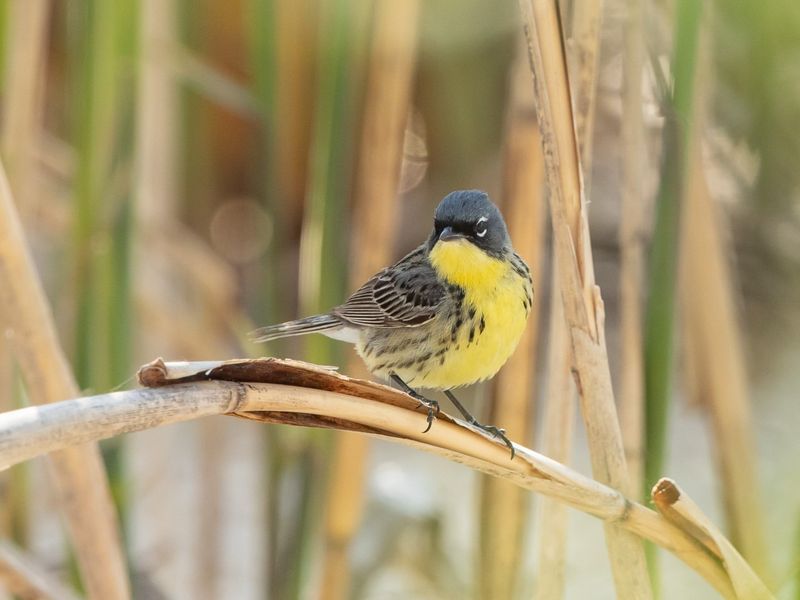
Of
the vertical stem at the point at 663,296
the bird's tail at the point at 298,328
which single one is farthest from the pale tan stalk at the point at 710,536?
the bird's tail at the point at 298,328

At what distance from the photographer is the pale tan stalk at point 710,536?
1532mm

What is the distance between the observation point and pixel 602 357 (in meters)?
1.62

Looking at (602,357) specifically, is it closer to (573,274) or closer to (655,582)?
(573,274)

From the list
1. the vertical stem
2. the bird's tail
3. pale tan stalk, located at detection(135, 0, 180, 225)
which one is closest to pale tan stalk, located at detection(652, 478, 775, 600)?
the vertical stem

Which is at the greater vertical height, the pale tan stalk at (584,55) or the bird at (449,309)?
the pale tan stalk at (584,55)

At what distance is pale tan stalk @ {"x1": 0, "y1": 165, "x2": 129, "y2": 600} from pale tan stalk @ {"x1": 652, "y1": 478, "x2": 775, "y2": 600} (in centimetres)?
98

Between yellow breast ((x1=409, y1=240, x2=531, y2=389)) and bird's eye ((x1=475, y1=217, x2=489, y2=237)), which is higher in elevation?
Answer: bird's eye ((x1=475, y1=217, x2=489, y2=237))

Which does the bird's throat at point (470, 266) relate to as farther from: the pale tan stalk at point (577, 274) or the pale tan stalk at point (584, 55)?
the pale tan stalk at point (577, 274)

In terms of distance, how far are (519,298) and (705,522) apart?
77cm

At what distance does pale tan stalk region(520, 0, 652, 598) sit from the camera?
58.8 inches

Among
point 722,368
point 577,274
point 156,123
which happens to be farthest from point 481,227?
point 156,123

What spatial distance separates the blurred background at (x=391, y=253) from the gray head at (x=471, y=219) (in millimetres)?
58

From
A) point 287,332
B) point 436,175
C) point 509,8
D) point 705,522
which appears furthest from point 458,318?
point 436,175

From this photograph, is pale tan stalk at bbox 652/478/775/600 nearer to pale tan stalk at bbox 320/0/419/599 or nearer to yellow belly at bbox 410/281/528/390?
yellow belly at bbox 410/281/528/390
